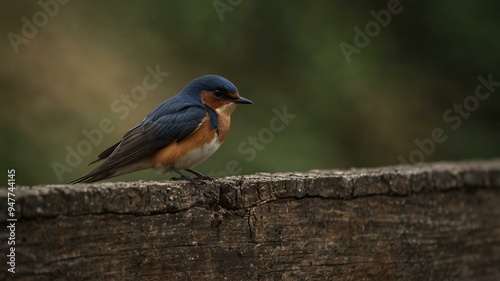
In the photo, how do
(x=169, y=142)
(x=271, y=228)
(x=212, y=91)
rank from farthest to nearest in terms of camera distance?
1. (x=212, y=91)
2. (x=169, y=142)
3. (x=271, y=228)

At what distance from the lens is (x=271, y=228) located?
3.28m

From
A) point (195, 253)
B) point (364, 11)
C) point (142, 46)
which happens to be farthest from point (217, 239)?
point (364, 11)

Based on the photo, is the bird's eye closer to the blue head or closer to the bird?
the blue head

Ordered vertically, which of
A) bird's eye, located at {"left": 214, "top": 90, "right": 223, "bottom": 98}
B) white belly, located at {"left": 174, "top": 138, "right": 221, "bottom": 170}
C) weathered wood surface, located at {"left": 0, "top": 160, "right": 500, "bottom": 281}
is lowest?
weathered wood surface, located at {"left": 0, "top": 160, "right": 500, "bottom": 281}

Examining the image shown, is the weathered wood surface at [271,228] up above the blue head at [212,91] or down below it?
below

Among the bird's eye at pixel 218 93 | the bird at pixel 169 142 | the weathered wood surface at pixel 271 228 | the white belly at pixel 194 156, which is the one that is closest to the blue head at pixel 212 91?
the bird's eye at pixel 218 93

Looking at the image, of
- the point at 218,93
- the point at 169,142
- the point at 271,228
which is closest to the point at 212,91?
the point at 218,93

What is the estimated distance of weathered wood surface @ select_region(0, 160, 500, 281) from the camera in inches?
103

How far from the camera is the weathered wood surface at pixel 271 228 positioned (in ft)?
8.61

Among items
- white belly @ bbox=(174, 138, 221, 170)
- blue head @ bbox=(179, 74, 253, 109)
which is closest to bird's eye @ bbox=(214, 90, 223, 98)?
blue head @ bbox=(179, 74, 253, 109)

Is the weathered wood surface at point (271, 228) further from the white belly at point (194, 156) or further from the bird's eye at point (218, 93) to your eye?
the bird's eye at point (218, 93)

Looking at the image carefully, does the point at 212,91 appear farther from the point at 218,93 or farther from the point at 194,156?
the point at 194,156

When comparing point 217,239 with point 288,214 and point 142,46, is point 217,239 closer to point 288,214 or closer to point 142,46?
point 288,214

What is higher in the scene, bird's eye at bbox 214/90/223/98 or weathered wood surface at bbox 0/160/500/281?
bird's eye at bbox 214/90/223/98
